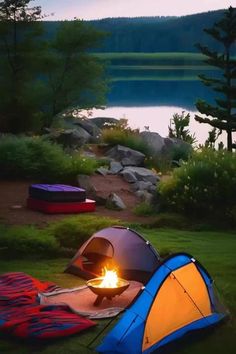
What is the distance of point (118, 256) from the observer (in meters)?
7.83

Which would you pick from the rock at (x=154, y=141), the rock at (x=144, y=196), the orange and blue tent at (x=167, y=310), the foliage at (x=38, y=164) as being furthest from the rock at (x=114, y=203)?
the rock at (x=154, y=141)

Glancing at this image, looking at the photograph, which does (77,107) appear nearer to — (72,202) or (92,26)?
(92,26)

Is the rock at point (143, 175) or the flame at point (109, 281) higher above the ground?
the flame at point (109, 281)

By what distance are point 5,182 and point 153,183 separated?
328 cm

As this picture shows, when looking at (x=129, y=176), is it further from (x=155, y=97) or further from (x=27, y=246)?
(x=155, y=97)

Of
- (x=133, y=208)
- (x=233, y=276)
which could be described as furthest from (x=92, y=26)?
(x=233, y=276)

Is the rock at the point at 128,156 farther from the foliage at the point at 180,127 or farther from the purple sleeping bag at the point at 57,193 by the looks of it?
the foliage at the point at 180,127

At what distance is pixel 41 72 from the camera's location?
935 inches

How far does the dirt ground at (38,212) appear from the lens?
1110cm

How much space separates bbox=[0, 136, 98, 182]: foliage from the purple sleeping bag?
6.41ft

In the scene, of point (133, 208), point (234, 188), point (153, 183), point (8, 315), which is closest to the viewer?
point (8, 315)

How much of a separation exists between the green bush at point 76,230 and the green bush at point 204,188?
2.51 metres

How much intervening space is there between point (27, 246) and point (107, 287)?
246 cm

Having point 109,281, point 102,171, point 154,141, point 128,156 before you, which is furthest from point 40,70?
point 109,281
